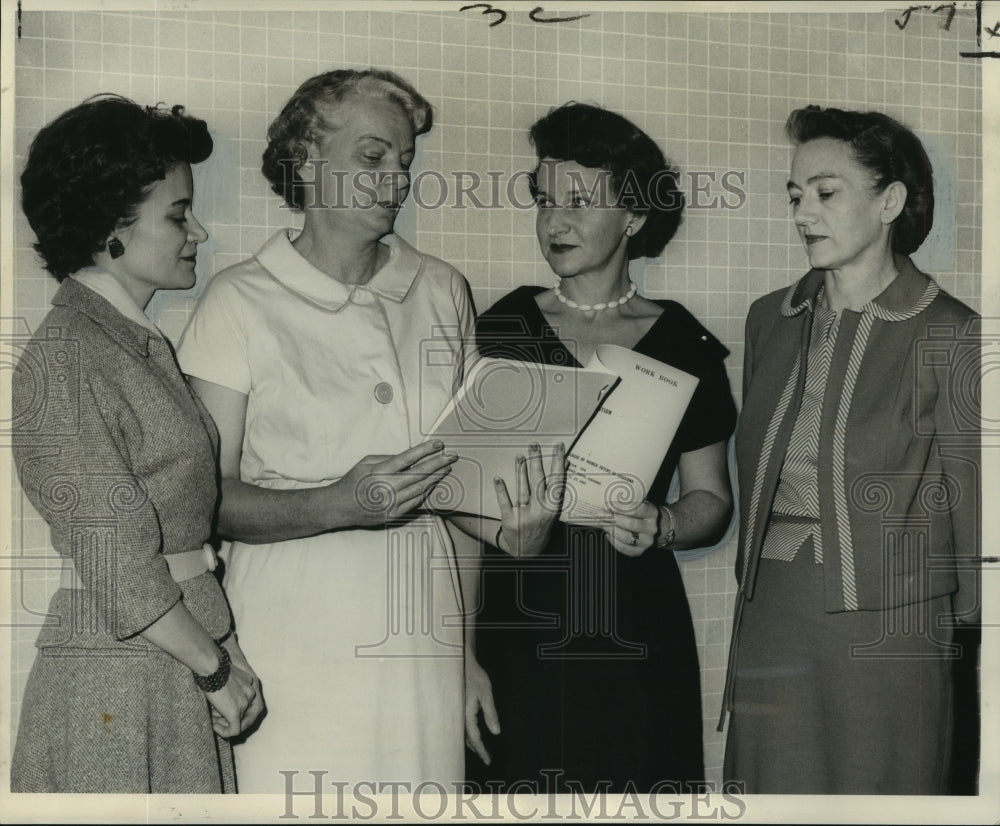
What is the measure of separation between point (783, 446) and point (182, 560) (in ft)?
3.71

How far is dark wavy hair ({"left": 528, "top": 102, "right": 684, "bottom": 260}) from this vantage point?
2141mm

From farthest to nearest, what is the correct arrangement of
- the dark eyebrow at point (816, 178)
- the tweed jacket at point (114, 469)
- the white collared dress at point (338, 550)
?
1. the dark eyebrow at point (816, 178)
2. the white collared dress at point (338, 550)
3. the tweed jacket at point (114, 469)

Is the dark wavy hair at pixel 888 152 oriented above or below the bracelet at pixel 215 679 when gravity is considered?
above

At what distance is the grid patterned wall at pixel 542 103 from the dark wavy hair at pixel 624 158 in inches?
1.0

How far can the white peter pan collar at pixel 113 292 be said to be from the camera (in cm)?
201

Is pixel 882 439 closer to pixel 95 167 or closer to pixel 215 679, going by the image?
pixel 215 679

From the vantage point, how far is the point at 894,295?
2.15m

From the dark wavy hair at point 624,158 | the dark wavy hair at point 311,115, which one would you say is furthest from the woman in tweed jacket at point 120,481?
the dark wavy hair at point 624,158

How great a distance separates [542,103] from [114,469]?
1049 mm

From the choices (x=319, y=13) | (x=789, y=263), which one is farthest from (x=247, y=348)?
(x=789, y=263)

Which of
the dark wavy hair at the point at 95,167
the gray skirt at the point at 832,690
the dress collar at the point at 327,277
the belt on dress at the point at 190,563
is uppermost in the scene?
the dark wavy hair at the point at 95,167

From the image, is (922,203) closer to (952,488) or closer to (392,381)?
(952,488)

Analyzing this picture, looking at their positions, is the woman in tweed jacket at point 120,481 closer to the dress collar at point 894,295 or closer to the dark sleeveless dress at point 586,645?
the dark sleeveless dress at point 586,645

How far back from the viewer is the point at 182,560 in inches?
78.1
